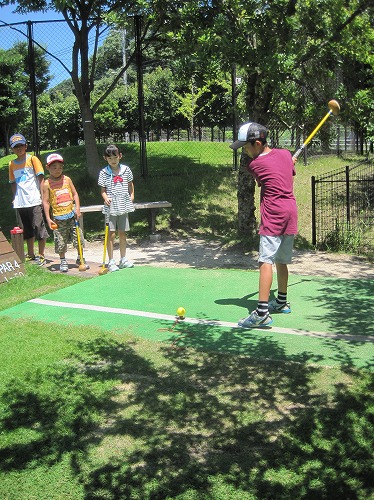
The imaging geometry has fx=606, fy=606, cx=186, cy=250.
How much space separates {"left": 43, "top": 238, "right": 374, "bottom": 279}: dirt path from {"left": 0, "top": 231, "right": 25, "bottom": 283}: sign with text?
0.73m

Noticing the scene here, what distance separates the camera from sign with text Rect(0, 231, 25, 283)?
7664 mm

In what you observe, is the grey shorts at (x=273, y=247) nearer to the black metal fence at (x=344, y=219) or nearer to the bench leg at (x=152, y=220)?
the black metal fence at (x=344, y=219)

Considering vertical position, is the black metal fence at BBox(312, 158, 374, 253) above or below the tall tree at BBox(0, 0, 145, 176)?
below

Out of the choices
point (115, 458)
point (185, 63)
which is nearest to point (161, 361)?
point (115, 458)

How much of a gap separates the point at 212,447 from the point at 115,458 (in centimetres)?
56

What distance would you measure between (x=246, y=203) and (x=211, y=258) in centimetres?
127

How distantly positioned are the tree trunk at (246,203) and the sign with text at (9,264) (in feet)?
12.2

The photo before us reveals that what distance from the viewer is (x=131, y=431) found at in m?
3.69

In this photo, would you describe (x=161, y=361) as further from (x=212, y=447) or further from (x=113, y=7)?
(x=113, y=7)

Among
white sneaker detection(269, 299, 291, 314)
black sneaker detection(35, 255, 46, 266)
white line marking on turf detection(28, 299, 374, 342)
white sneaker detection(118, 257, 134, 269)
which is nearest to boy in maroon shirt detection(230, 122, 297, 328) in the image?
white line marking on turf detection(28, 299, 374, 342)

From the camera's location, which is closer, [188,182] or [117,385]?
[117,385]

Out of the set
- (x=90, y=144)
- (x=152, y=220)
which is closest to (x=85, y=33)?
(x=90, y=144)

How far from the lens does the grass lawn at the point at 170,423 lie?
3160 millimetres

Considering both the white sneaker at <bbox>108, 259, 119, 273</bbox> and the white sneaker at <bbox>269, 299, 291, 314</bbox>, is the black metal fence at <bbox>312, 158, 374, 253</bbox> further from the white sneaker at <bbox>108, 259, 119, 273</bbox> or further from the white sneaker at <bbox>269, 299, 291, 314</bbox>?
the white sneaker at <bbox>269, 299, 291, 314</bbox>
